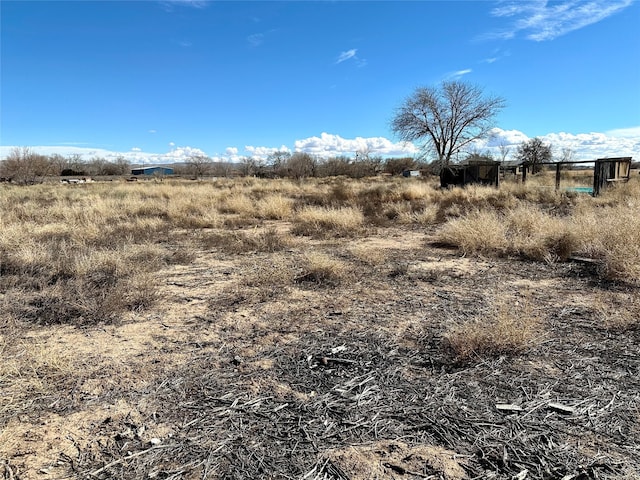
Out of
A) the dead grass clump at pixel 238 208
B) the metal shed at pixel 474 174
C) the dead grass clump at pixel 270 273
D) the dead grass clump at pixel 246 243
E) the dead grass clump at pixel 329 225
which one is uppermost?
the metal shed at pixel 474 174

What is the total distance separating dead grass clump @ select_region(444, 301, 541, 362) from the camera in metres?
3.43

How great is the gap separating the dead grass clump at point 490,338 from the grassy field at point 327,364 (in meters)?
0.02

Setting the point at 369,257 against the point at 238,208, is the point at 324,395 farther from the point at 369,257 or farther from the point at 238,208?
the point at 238,208

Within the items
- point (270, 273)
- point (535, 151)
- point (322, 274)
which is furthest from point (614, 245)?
point (535, 151)

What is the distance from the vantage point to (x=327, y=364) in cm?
342

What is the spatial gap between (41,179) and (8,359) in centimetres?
4139

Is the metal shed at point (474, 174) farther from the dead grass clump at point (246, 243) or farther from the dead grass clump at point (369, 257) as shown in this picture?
the dead grass clump at point (369, 257)

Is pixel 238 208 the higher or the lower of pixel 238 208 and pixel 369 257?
the higher

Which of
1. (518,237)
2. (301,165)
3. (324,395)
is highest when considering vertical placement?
(301,165)

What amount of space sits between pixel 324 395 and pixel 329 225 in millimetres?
7969

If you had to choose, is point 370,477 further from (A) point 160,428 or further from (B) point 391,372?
(A) point 160,428

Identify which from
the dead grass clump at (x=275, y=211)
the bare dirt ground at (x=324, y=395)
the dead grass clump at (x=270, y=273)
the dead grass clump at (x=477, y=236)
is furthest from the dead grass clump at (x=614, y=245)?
the dead grass clump at (x=275, y=211)

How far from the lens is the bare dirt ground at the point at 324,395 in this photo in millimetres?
2260

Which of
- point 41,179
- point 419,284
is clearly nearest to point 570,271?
point 419,284
